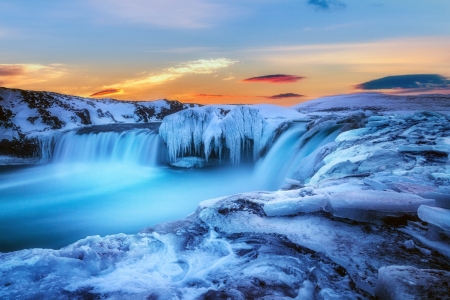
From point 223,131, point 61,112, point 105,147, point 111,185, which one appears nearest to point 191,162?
point 223,131

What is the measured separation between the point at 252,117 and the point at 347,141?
4962mm

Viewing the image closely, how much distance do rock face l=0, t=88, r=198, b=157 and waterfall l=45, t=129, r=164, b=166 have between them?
4.72ft

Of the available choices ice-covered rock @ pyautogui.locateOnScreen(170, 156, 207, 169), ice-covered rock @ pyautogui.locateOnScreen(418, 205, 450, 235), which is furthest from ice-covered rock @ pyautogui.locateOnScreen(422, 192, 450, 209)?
ice-covered rock @ pyautogui.locateOnScreen(170, 156, 207, 169)

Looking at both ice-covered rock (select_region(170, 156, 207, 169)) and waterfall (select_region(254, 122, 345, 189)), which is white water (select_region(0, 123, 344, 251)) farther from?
ice-covered rock (select_region(170, 156, 207, 169))

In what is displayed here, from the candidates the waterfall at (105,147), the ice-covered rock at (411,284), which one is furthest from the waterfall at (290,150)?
the ice-covered rock at (411,284)

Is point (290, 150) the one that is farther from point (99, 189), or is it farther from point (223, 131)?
point (99, 189)

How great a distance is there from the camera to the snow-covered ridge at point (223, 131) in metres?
11.5

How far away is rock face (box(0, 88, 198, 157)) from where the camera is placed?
54.4 ft

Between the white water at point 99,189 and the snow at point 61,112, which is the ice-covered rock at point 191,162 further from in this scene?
the snow at point 61,112

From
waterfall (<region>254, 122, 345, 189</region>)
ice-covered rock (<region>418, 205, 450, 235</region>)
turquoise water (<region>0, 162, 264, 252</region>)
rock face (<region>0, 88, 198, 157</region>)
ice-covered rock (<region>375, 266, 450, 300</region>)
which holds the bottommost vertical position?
turquoise water (<region>0, 162, 264, 252</region>)

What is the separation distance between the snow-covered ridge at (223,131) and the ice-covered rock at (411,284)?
369 inches

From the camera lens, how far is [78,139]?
51.4 feet

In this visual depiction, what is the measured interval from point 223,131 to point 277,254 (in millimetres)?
9550

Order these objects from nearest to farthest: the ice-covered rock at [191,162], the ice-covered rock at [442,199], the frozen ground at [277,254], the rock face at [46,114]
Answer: the frozen ground at [277,254]
the ice-covered rock at [442,199]
the ice-covered rock at [191,162]
the rock face at [46,114]
